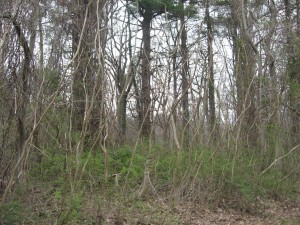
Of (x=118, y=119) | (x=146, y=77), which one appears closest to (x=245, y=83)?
(x=118, y=119)

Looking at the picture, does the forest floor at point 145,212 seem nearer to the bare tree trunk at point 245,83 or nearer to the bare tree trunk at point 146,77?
the bare tree trunk at point 245,83

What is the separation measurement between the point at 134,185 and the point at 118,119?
2207mm

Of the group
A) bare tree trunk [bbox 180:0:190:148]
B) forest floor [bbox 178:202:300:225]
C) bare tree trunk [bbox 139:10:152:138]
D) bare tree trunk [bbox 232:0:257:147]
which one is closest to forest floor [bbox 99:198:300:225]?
forest floor [bbox 178:202:300:225]

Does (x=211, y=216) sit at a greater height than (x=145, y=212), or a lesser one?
lesser

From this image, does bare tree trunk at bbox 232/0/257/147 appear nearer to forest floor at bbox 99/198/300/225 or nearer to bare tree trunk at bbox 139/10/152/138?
forest floor at bbox 99/198/300/225

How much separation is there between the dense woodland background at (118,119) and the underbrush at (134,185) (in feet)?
0.10

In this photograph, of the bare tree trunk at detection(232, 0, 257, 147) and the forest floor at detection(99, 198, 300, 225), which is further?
the bare tree trunk at detection(232, 0, 257, 147)

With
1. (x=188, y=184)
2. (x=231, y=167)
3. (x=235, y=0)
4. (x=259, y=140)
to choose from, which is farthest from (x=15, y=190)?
(x=235, y=0)

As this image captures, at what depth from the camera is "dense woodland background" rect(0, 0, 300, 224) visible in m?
7.18

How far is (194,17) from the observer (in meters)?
17.8

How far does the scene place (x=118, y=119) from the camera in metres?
11.1

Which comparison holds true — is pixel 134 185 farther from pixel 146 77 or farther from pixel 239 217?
pixel 146 77

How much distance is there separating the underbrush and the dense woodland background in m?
0.03

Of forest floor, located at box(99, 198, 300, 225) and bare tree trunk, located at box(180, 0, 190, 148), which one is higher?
bare tree trunk, located at box(180, 0, 190, 148)
